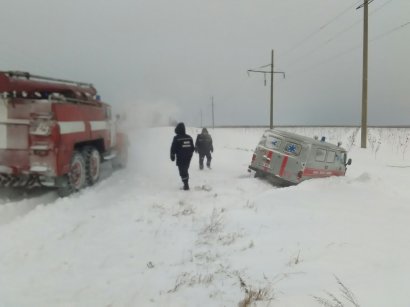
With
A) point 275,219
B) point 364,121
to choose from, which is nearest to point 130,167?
point 275,219

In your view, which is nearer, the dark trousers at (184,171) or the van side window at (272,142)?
the dark trousers at (184,171)

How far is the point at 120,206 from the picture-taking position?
320 inches

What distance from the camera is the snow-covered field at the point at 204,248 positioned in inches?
163

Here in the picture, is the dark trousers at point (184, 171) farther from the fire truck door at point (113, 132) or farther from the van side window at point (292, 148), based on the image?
the van side window at point (292, 148)

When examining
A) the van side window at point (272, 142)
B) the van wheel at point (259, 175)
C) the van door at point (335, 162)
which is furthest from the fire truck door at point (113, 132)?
the van door at point (335, 162)

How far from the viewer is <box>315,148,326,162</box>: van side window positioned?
12.3 m

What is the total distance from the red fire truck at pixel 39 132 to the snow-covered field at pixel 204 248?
54 centimetres

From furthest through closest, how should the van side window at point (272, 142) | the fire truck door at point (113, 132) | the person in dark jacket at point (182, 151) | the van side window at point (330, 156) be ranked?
the van side window at point (272, 142), the van side window at point (330, 156), the fire truck door at point (113, 132), the person in dark jacket at point (182, 151)

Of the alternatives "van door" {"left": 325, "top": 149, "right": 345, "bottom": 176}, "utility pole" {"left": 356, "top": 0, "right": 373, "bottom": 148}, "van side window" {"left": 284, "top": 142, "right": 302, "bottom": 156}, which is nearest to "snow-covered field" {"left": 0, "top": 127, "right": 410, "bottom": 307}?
"van side window" {"left": 284, "top": 142, "right": 302, "bottom": 156}

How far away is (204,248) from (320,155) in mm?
7729

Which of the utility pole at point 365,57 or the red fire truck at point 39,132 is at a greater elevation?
the utility pole at point 365,57

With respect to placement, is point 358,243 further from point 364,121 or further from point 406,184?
point 364,121

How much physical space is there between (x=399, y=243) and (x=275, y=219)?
2124 mm

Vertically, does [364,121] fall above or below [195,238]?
above
